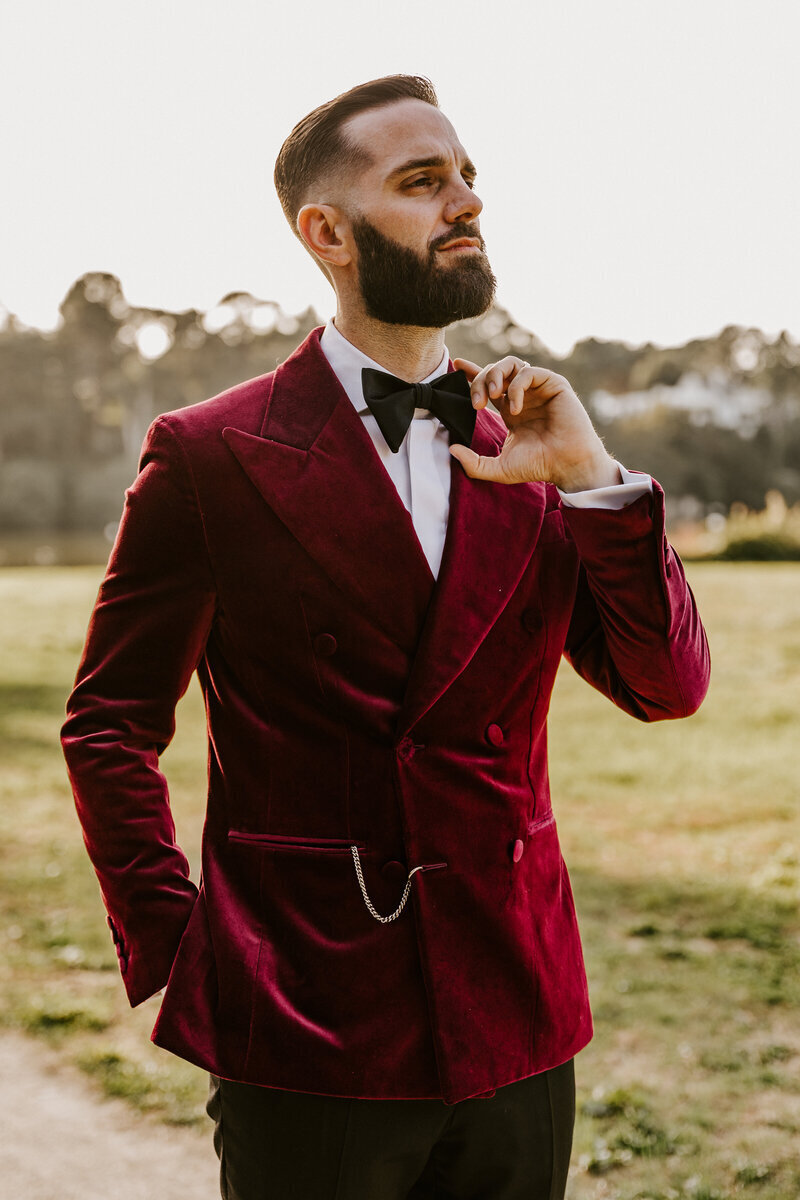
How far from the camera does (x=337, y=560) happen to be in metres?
1.80

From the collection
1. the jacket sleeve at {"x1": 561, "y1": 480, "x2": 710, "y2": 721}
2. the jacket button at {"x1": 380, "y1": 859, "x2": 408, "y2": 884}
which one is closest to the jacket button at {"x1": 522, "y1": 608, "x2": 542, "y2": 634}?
the jacket sleeve at {"x1": 561, "y1": 480, "x2": 710, "y2": 721}

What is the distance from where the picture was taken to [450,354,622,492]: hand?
1840mm

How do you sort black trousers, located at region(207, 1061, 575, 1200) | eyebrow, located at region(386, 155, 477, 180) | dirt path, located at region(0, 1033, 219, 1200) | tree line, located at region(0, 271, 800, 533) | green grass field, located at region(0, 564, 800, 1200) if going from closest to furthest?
black trousers, located at region(207, 1061, 575, 1200)
eyebrow, located at region(386, 155, 477, 180)
dirt path, located at region(0, 1033, 219, 1200)
green grass field, located at region(0, 564, 800, 1200)
tree line, located at region(0, 271, 800, 533)

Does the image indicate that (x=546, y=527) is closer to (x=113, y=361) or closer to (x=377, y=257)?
(x=377, y=257)

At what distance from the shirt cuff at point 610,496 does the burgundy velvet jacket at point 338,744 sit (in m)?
0.03

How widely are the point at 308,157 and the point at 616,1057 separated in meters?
3.53

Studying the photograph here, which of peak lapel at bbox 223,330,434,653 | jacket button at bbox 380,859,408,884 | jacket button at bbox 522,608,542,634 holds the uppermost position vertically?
peak lapel at bbox 223,330,434,653

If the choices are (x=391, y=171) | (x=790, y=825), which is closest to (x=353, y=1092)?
(x=391, y=171)

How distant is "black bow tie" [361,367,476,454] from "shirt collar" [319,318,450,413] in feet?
0.14

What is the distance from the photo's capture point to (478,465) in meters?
1.90

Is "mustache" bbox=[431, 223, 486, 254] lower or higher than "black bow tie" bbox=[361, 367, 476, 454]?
higher

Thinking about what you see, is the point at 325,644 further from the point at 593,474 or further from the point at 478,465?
the point at 593,474

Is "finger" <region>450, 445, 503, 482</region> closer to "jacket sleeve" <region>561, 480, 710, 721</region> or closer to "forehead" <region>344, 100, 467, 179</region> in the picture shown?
"jacket sleeve" <region>561, 480, 710, 721</region>

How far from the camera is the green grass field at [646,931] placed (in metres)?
3.71
